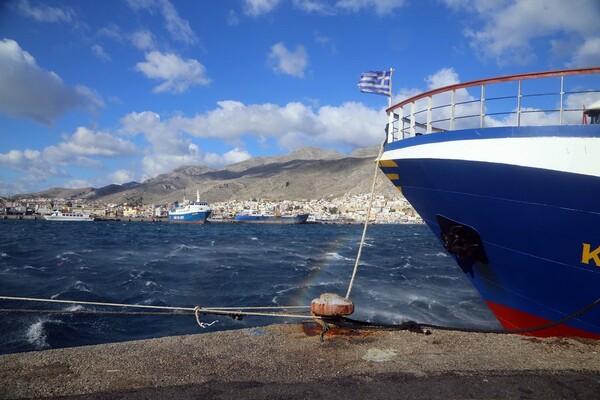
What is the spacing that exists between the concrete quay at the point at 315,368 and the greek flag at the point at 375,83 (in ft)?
17.4

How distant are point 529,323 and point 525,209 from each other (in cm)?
237

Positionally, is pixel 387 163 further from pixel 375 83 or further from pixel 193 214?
pixel 193 214

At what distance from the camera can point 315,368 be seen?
4352mm

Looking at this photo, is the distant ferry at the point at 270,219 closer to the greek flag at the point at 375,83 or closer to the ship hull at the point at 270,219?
the ship hull at the point at 270,219

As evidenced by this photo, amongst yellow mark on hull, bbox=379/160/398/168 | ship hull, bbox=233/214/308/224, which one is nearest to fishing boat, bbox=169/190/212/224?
ship hull, bbox=233/214/308/224

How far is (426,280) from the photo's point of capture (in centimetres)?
2248

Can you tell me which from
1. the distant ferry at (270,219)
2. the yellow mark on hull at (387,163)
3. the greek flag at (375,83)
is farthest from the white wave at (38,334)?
the distant ferry at (270,219)

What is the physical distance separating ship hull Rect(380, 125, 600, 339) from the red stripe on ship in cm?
2

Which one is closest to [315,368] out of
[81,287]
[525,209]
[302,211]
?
[525,209]

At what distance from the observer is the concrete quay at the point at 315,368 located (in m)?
3.82

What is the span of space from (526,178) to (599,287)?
1.79m

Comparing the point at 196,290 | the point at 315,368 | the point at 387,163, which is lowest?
the point at 196,290

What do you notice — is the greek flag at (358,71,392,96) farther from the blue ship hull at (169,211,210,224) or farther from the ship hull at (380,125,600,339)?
the blue ship hull at (169,211,210,224)

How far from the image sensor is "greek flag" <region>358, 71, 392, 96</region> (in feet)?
28.2
